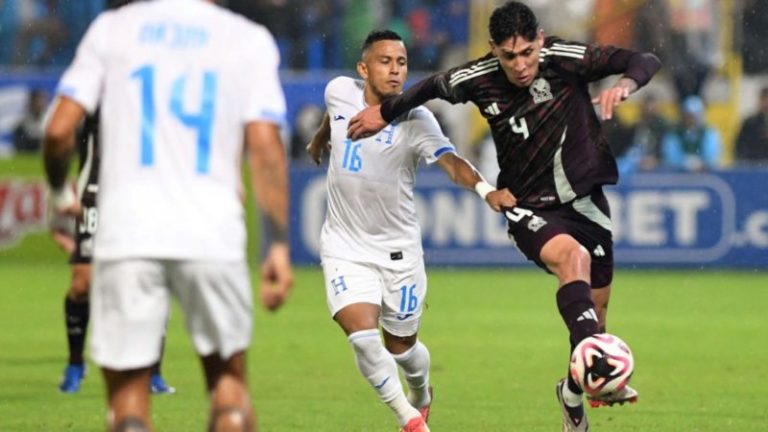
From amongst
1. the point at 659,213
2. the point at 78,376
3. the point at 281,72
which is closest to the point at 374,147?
the point at 78,376

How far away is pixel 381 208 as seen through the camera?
897cm

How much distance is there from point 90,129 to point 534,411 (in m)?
3.27

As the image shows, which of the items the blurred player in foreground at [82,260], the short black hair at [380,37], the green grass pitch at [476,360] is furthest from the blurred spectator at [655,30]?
the short black hair at [380,37]

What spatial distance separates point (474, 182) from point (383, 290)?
0.83 metres

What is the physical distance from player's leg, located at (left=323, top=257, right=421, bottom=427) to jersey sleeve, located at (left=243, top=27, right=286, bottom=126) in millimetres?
3195

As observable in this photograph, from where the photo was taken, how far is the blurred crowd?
75.5 ft

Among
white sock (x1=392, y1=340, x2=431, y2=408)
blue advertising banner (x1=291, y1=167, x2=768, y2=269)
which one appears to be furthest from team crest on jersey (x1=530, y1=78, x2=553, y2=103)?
blue advertising banner (x1=291, y1=167, x2=768, y2=269)

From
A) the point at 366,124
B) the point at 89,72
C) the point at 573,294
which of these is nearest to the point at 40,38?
the point at 366,124

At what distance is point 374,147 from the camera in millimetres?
8930

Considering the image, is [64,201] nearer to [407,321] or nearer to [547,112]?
[547,112]

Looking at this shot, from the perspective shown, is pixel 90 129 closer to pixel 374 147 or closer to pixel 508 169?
pixel 374 147

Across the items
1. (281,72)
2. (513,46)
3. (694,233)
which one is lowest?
(694,233)

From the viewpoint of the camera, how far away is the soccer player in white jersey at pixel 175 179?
5320mm

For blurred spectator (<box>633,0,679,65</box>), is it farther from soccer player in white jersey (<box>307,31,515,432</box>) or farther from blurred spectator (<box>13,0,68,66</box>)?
soccer player in white jersey (<box>307,31,515,432</box>)
